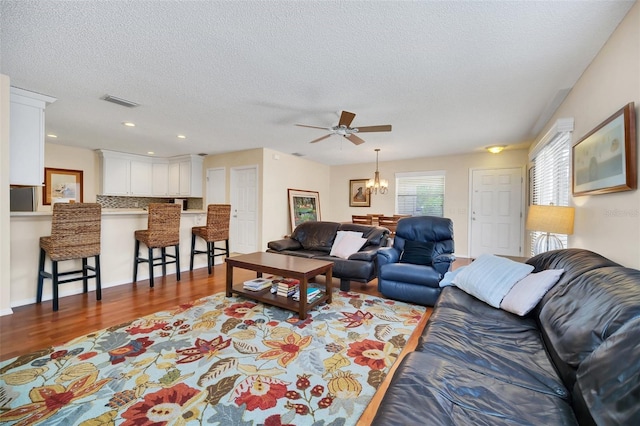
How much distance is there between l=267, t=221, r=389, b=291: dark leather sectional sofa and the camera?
347cm

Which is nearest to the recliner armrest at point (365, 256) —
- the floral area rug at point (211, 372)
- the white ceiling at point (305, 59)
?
the floral area rug at point (211, 372)

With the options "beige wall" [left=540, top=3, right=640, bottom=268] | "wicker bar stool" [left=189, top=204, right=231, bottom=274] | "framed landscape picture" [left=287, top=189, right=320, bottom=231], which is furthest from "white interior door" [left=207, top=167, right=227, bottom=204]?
"beige wall" [left=540, top=3, right=640, bottom=268]

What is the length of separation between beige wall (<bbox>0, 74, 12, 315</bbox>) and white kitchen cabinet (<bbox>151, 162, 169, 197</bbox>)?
4367 mm

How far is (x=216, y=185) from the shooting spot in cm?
648

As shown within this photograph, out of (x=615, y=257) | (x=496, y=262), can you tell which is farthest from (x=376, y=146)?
(x=615, y=257)

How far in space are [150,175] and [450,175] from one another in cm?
730

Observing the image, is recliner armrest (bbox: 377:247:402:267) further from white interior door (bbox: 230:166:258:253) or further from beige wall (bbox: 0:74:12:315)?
beige wall (bbox: 0:74:12:315)

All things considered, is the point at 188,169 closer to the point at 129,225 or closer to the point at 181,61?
the point at 129,225

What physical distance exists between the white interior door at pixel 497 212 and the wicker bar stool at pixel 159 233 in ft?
19.1

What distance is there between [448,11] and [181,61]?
6.88 ft

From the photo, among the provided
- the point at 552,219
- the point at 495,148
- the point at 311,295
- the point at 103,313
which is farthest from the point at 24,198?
the point at 495,148

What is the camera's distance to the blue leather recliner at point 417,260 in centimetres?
299

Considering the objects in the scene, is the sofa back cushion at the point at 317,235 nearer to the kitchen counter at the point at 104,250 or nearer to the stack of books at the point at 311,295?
the stack of books at the point at 311,295

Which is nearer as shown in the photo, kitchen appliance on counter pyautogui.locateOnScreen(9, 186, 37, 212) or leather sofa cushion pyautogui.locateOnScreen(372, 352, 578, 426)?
leather sofa cushion pyautogui.locateOnScreen(372, 352, 578, 426)
